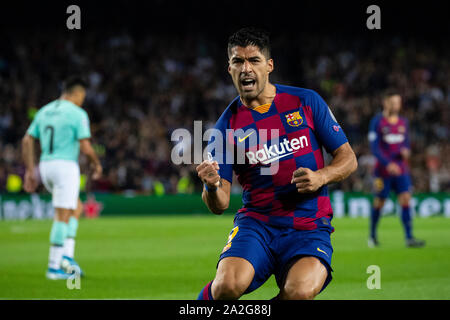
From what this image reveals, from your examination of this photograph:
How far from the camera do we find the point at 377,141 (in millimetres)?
11359

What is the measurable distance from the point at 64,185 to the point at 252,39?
4.28 meters

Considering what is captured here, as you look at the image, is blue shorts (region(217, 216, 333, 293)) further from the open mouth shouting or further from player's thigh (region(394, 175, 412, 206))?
player's thigh (region(394, 175, 412, 206))

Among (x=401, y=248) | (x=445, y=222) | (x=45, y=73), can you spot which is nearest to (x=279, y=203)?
(x=401, y=248)

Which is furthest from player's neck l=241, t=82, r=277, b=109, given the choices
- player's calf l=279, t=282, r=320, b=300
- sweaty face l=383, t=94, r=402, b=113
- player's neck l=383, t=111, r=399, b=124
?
player's neck l=383, t=111, r=399, b=124

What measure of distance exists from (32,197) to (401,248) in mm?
12183

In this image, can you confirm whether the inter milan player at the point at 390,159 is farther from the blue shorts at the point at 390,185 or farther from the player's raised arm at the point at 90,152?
the player's raised arm at the point at 90,152

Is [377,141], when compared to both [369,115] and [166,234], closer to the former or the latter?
[166,234]

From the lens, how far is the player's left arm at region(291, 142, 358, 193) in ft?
13.8

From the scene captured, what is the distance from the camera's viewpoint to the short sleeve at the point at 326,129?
471 cm

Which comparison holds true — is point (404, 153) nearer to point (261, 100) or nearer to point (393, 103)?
point (393, 103)

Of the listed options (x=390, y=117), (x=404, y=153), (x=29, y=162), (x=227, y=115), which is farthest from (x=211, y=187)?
(x=390, y=117)

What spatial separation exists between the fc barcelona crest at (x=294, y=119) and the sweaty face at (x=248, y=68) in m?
0.30

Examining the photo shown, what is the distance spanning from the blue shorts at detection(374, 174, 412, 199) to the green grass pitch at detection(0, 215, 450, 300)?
964 mm

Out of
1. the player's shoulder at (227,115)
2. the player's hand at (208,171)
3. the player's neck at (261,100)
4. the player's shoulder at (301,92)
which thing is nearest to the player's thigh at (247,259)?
the player's hand at (208,171)
